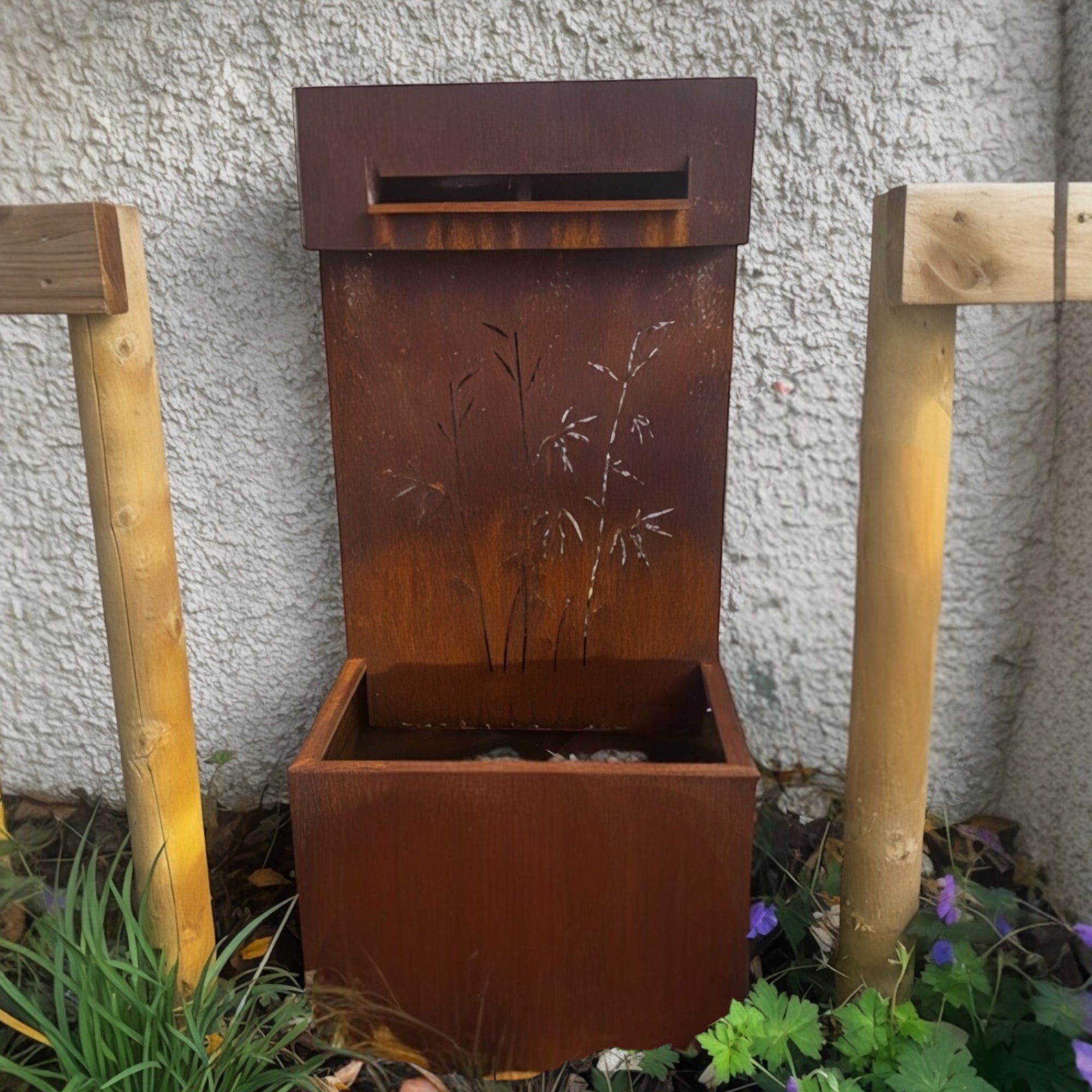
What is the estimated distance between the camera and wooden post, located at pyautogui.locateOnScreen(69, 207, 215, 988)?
95 cm

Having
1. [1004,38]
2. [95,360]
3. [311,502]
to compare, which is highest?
[1004,38]

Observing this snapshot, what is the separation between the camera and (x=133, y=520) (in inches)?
38.6

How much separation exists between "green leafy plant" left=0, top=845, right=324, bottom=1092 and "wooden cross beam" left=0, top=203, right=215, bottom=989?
6cm

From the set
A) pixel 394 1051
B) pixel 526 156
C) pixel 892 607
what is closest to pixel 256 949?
pixel 394 1051

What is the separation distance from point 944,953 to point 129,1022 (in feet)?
2.76

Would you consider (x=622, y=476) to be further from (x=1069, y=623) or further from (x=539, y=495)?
(x=1069, y=623)

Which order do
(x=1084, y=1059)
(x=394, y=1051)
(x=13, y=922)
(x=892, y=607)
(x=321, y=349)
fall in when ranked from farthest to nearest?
(x=321, y=349) → (x=13, y=922) → (x=394, y=1051) → (x=892, y=607) → (x=1084, y=1059)

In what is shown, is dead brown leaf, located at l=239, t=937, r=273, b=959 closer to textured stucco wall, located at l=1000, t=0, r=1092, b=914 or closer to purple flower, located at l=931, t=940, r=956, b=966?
purple flower, located at l=931, t=940, r=956, b=966

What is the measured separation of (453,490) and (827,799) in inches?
28.9

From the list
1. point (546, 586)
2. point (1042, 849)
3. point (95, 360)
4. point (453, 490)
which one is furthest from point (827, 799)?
point (95, 360)

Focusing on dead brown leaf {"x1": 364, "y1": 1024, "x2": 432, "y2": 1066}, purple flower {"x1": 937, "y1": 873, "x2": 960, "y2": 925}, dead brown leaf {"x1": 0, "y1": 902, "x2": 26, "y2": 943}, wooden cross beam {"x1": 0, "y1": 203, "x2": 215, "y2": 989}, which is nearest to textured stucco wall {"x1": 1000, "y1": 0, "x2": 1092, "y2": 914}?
purple flower {"x1": 937, "y1": 873, "x2": 960, "y2": 925}

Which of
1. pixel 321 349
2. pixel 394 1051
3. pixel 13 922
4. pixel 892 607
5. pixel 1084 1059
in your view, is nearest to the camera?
pixel 1084 1059

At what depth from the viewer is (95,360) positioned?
37.2 inches

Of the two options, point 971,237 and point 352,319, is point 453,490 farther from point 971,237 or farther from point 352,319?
point 971,237
